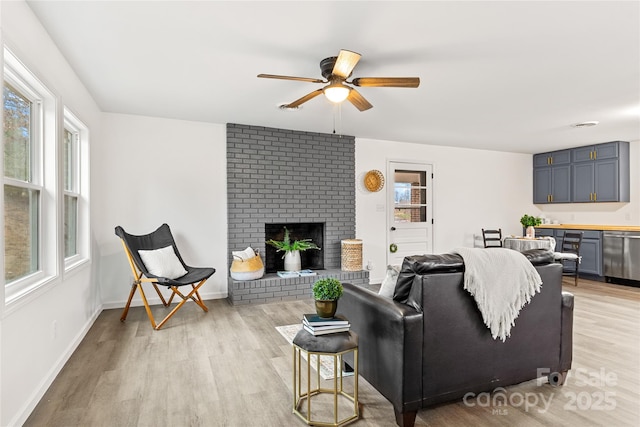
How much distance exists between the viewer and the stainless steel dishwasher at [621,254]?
5559 millimetres

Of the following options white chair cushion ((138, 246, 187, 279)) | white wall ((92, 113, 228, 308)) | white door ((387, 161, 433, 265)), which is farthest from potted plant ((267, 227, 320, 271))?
white door ((387, 161, 433, 265))

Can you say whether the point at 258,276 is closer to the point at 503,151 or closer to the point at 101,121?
the point at 101,121

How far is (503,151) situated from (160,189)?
6.02 metres

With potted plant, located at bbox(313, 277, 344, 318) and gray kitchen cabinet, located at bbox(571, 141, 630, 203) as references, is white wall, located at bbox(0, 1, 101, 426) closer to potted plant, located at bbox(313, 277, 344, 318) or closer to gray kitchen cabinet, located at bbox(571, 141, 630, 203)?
potted plant, located at bbox(313, 277, 344, 318)

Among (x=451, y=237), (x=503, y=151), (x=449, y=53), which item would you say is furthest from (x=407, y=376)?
(x=503, y=151)

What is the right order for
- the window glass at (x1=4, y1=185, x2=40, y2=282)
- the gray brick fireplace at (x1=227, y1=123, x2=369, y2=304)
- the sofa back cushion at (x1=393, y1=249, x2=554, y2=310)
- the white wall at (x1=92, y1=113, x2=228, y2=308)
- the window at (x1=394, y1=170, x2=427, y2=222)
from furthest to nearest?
the window at (x1=394, y1=170, x2=427, y2=222) < the gray brick fireplace at (x1=227, y1=123, x2=369, y2=304) < the white wall at (x1=92, y1=113, x2=228, y2=308) < the window glass at (x1=4, y1=185, x2=40, y2=282) < the sofa back cushion at (x1=393, y1=249, x2=554, y2=310)

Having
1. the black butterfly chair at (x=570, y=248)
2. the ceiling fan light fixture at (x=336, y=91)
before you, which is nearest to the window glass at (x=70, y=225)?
the ceiling fan light fixture at (x=336, y=91)

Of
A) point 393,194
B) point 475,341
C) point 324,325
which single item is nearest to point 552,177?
point 393,194

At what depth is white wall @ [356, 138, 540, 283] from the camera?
5891 mm

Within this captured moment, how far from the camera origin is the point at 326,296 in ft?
6.71

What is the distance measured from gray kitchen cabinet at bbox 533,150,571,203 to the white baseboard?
7.57 m

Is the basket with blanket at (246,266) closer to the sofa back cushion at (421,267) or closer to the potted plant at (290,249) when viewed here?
the potted plant at (290,249)

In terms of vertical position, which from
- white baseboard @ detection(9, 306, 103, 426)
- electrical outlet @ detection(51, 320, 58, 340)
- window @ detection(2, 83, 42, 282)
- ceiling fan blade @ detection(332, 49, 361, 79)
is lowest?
white baseboard @ detection(9, 306, 103, 426)

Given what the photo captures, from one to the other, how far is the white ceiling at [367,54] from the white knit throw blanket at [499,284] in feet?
4.73
